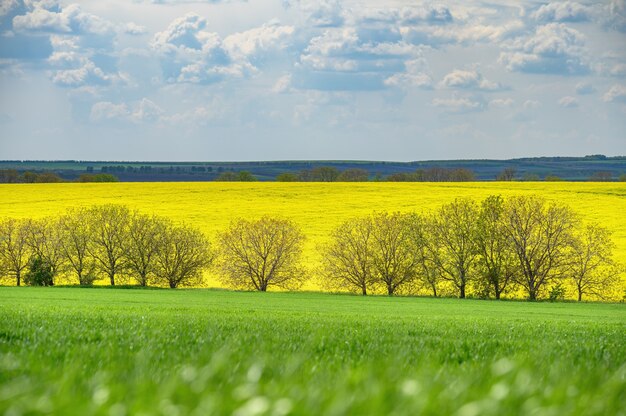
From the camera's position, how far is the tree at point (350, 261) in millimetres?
67500

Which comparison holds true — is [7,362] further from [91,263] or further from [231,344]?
[91,263]

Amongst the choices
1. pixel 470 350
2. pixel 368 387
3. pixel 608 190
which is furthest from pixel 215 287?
pixel 368 387

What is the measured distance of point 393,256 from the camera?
6712cm

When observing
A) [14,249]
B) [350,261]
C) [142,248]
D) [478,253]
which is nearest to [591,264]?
[478,253]

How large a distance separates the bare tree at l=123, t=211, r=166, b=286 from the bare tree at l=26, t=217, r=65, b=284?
5636 millimetres

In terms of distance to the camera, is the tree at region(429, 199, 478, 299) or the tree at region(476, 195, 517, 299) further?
the tree at region(429, 199, 478, 299)

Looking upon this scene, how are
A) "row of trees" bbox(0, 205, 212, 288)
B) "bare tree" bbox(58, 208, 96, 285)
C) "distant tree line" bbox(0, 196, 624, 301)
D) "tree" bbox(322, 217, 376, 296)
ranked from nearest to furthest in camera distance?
1. "distant tree line" bbox(0, 196, 624, 301)
2. "tree" bbox(322, 217, 376, 296)
3. "row of trees" bbox(0, 205, 212, 288)
4. "bare tree" bbox(58, 208, 96, 285)

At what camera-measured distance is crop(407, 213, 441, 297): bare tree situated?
217ft

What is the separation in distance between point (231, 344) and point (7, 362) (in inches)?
123

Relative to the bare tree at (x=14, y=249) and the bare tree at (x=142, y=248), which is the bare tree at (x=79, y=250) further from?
the bare tree at (x=14, y=249)

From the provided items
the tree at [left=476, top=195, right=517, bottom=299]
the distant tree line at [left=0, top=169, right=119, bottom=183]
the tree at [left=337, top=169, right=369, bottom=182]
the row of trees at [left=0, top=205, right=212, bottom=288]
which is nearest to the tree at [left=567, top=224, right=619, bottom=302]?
the tree at [left=476, top=195, right=517, bottom=299]

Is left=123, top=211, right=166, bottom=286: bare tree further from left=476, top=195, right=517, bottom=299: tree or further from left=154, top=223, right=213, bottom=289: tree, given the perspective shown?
left=476, top=195, right=517, bottom=299: tree

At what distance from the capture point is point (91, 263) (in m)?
71.6

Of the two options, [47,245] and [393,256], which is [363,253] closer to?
[393,256]
